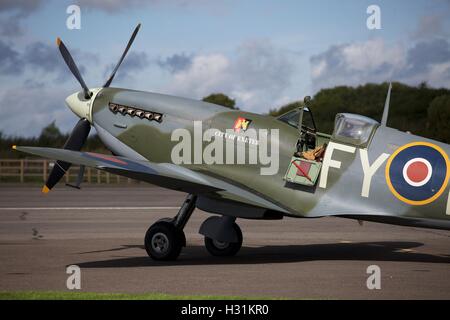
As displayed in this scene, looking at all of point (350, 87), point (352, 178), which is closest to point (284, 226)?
point (352, 178)

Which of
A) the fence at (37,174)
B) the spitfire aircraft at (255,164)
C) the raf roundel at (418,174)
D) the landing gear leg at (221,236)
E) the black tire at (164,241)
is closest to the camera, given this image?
the raf roundel at (418,174)

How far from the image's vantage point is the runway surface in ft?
33.4

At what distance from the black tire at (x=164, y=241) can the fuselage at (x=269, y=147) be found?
1.13m

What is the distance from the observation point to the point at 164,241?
499 inches

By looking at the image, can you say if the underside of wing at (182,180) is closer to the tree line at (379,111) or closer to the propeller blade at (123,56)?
the propeller blade at (123,56)

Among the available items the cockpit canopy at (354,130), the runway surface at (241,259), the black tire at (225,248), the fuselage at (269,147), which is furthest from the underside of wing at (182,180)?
the cockpit canopy at (354,130)

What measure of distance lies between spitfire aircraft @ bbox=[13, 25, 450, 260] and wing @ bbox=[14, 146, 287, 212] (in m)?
0.02

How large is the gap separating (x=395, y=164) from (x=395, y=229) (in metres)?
8.00

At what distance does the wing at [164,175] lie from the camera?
38.2 ft

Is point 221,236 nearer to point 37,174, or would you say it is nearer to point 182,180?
point 182,180

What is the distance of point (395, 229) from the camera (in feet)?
63.2

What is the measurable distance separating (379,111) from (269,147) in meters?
40.4

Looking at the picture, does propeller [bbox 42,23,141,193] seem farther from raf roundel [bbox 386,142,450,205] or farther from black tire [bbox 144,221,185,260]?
raf roundel [bbox 386,142,450,205]
